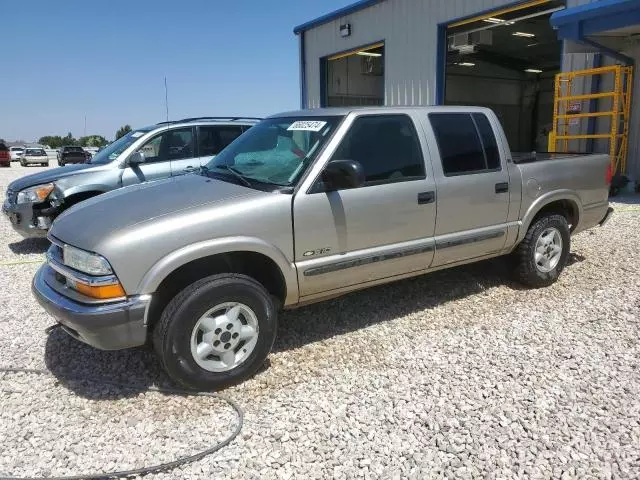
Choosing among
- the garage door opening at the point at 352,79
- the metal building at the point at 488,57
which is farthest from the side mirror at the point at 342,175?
the garage door opening at the point at 352,79

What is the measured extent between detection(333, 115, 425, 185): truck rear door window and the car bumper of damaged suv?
4630mm

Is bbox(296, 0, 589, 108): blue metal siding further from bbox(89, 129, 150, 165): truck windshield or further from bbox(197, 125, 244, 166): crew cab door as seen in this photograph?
bbox(89, 129, 150, 165): truck windshield

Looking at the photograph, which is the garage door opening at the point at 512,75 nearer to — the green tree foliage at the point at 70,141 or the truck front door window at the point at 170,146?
the truck front door window at the point at 170,146

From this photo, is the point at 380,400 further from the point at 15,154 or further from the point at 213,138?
the point at 15,154

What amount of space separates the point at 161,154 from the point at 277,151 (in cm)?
387

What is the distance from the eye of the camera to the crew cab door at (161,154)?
23.2 ft

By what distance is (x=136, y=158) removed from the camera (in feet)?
23.0

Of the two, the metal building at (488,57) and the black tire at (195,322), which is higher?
the metal building at (488,57)

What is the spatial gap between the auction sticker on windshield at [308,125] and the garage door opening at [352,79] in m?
15.5

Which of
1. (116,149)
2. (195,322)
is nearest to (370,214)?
(195,322)

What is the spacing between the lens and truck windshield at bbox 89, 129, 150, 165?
23.8 feet

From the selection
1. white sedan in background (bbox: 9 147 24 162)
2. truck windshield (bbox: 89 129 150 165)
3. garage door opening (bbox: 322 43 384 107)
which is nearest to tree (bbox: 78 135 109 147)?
white sedan in background (bbox: 9 147 24 162)

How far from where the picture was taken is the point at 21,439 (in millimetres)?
2865

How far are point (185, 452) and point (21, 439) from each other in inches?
37.8
